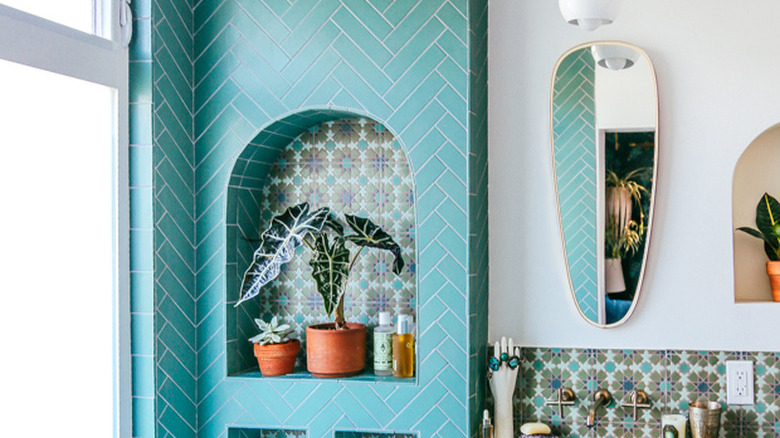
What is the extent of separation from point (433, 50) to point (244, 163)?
2.21 feet

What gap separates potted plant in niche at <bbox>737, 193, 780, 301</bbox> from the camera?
87.0 inches

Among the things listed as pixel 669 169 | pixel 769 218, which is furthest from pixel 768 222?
pixel 669 169

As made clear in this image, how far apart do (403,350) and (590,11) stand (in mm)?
1092

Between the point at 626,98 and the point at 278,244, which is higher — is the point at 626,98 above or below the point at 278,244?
above

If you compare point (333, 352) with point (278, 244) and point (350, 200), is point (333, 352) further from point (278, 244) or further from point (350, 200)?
point (350, 200)

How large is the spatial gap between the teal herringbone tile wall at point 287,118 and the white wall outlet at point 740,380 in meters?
0.73

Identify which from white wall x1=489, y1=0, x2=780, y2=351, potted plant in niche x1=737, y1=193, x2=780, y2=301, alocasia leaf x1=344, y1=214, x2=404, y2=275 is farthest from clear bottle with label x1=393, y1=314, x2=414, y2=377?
potted plant in niche x1=737, y1=193, x2=780, y2=301

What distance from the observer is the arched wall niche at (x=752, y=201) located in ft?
7.48

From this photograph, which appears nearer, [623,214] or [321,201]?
[623,214]

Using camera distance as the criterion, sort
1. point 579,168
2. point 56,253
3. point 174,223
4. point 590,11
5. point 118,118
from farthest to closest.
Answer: point 579,168 < point 174,223 < point 118,118 < point 56,253 < point 590,11

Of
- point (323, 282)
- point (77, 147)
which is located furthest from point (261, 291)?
point (77, 147)

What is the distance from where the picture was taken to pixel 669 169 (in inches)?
87.7

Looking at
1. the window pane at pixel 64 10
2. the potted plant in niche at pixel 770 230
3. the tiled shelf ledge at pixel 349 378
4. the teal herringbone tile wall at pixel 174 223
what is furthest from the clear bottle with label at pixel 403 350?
the window pane at pixel 64 10

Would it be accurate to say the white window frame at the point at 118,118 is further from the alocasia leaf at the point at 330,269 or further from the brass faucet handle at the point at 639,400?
the brass faucet handle at the point at 639,400
